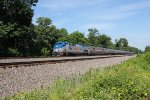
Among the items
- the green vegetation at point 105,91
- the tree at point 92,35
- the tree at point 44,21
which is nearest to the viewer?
the green vegetation at point 105,91

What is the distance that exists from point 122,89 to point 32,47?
43.2m

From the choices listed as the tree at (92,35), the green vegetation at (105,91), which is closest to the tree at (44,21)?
the tree at (92,35)

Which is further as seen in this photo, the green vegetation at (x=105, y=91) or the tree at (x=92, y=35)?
the tree at (x=92, y=35)

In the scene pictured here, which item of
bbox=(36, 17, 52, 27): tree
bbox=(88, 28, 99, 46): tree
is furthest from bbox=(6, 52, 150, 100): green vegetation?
bbox=(88, 28, 99, 46): tree

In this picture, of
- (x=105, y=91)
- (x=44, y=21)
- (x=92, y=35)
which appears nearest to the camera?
(x=105, y=91)

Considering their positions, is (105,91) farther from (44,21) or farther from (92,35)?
(92,35)

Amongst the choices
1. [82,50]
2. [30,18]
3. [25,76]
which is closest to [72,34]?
[82,50]

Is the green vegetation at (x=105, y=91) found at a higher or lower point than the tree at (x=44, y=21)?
lower

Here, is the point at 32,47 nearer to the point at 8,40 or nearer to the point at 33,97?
the point at 8,40

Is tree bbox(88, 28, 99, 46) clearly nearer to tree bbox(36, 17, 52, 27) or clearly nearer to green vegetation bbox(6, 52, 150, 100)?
tree bbox(36, 17, 52, 27)

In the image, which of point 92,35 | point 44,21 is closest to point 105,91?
point 44,21

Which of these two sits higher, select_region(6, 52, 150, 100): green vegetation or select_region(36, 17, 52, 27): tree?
select_region(36, 17, 52, 27): tree

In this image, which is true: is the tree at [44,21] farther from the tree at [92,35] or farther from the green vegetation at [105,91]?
the green vegetation at [105,91]

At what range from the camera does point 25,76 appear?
16.3 metres
